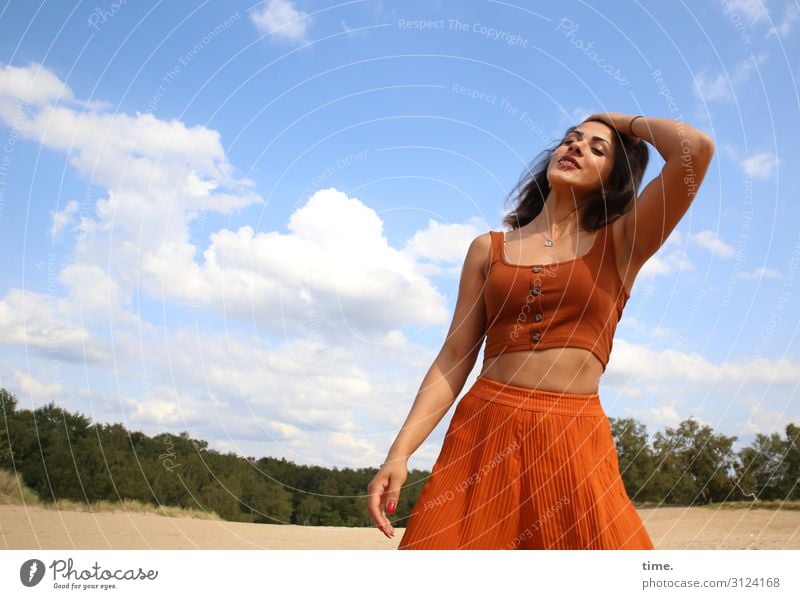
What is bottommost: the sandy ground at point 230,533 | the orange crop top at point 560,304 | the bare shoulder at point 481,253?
the sandy ground at point 230,533

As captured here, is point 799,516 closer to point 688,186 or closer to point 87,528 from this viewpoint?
point 87,528

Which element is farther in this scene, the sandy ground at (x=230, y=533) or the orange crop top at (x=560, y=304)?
the sandy ground at (x=230, y=533)

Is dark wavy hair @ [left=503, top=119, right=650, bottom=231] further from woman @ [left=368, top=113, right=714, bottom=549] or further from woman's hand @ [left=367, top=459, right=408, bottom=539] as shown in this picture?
woman's hand @ [left=367, top=459, right=408, bottom=539]

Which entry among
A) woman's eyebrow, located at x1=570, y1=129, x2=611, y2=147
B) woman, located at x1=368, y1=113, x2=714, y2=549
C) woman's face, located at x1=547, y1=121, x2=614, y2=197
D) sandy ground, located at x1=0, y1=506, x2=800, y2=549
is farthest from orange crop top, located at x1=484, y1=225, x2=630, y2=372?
sandy ground, located at x1=0, y1=506, x2=800, y2=549

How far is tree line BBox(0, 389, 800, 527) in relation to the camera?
6367 millimetres

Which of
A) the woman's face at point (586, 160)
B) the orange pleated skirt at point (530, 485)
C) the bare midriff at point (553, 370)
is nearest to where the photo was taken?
the orange pleated skirt at point (530, 485)

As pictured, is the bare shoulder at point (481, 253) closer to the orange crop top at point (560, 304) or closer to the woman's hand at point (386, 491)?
the orange crop top at point (560, 304)

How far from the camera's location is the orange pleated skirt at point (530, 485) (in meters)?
2.98

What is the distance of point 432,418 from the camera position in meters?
3.60

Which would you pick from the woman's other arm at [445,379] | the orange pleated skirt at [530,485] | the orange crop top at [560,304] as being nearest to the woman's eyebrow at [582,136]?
the orange crop top at [560,304]

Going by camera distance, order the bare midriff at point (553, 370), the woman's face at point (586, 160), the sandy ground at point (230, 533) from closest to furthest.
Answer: the bare midriff at point (553, 370) → the woman's face at point (586, 160) → the sandy ground at point (230, 533)

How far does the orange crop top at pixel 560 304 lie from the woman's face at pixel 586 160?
37 cm

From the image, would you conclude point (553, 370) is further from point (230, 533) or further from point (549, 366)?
point (230, 533)
